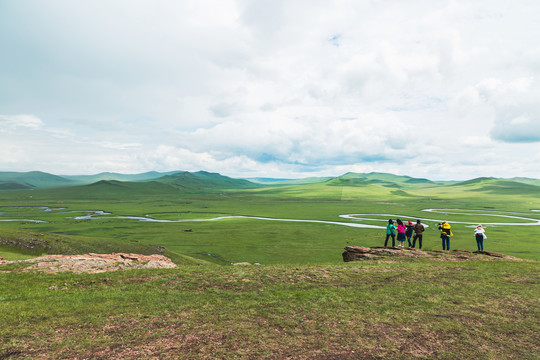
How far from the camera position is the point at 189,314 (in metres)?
14.2

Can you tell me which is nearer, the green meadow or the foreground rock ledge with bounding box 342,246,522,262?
the green meadow

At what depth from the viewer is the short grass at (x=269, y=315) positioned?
10.9 m

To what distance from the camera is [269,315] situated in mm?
14086

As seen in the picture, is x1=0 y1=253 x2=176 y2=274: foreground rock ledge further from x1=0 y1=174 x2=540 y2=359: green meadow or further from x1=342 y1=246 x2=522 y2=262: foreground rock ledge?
x1=342 y1=246 x2=522 y2=262: foreground rock ledge

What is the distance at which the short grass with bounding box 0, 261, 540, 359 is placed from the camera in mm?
10930

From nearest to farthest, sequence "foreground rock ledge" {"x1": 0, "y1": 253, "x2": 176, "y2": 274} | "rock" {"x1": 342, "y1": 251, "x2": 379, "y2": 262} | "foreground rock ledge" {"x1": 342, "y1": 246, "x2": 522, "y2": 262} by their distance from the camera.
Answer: "foreground rock ledge" {"x1": 0, "y1": 253, "x2": 176, "y2": 274} → "foreground rock ledge" {"x1": 342, "y1": 246, "x2": 522, "y2": 262} → "rock" {"x1": 342, "y1": 251, "x2": 379, "y2": 262}

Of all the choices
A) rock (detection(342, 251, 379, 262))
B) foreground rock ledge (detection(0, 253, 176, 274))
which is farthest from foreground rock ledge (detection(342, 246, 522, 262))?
foreground rock ledge (detection(0, 253, 176, 274))

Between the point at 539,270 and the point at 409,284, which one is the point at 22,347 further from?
the point at 539,270

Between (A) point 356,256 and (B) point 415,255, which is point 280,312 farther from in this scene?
(B) point 415,255

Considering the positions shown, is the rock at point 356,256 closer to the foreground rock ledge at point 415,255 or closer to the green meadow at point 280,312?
the foreground rock ledge at point 415,255

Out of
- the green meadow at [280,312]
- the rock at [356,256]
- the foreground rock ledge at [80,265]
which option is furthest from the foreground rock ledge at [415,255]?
the foreground rock ledge at [80,265]

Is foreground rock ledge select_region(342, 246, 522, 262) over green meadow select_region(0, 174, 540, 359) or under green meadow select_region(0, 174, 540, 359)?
under

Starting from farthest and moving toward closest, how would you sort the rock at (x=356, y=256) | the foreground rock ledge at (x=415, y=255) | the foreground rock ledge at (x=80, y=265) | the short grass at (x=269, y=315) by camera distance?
the rock at (x=356, y=256), the foreground rock ledge at (x=415, y=255), the foreground rock ledge at (x=80, y=265), the short grass at (x=269, y=315)

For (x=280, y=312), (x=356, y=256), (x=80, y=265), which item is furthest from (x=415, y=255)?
(x=80, y=265)
